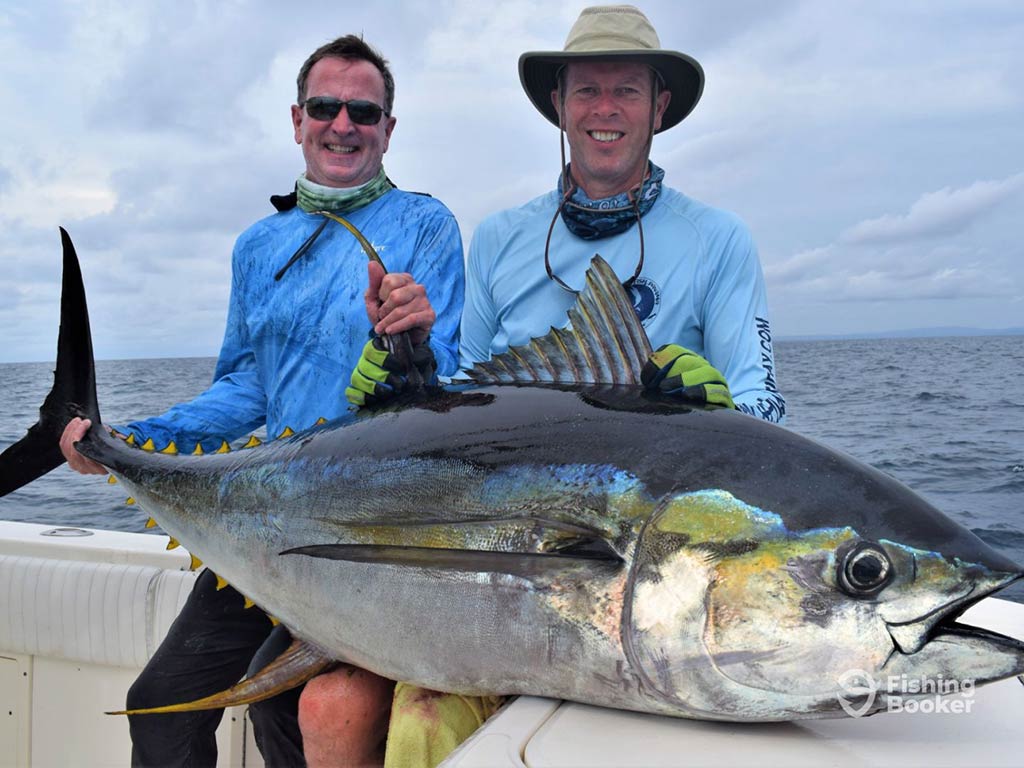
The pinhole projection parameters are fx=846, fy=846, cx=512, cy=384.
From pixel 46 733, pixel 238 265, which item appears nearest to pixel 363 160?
pixel 238 265

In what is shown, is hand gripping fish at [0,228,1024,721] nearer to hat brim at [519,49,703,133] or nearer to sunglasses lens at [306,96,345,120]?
hat brim at [519,49,703,133]

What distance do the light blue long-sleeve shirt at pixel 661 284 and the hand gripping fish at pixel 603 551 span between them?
0.70 m

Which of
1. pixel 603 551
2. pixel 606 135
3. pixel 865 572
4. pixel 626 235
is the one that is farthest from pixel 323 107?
pixel 865 572

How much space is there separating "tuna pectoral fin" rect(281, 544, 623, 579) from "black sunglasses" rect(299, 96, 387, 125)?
197 cm

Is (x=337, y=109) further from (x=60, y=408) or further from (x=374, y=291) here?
(x=60, y=408)

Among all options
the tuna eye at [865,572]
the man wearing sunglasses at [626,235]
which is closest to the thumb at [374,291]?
the man wearing sunglasses at [626,235]

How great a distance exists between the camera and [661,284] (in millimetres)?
2697

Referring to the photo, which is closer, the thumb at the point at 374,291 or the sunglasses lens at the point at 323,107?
the thumb at the point at 374,291

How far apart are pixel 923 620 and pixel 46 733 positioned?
12.4 ft

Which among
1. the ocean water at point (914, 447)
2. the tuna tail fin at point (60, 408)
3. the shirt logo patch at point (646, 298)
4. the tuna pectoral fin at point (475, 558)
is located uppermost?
the shirt logo patch at point (646, 298)

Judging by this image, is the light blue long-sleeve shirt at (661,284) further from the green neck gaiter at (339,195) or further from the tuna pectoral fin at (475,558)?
the tuna pectoral fin at (475,558)

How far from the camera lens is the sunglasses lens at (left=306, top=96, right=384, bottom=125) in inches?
126

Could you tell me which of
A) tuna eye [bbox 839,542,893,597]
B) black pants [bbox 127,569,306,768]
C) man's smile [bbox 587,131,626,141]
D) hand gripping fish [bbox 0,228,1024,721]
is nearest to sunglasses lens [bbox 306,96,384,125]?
man's smile [bbox 587,131,626,141]

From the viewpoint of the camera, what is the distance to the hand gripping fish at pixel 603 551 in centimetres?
139
